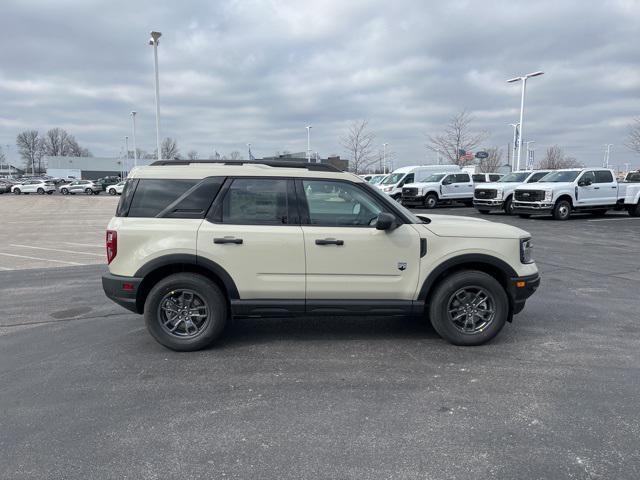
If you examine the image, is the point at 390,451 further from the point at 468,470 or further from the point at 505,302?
the point at 505,302

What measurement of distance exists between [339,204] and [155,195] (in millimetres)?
1821

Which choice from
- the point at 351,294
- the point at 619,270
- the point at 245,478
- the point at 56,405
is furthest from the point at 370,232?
the point at 619,270

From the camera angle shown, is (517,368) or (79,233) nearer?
(517,368)

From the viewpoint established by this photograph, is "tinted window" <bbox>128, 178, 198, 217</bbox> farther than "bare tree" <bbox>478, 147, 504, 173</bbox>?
→ No

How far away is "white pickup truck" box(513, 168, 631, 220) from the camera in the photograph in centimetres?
1906

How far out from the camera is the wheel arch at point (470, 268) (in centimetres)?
477

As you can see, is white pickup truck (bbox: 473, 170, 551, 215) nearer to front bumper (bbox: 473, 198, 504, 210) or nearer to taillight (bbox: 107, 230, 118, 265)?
front bumper (bbox: 473, 198, 504, 210)

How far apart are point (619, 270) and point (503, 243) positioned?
229 inches

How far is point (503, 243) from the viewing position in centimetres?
481

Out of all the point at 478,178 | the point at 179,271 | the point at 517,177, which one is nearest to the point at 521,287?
the point at 179,271

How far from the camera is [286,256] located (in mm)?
4684

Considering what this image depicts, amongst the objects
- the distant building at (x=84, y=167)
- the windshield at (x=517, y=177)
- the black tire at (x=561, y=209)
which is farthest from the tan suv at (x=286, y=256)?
the distant building at (x=84, y=167)

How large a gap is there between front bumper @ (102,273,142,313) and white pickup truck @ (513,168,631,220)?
1784 centimetres

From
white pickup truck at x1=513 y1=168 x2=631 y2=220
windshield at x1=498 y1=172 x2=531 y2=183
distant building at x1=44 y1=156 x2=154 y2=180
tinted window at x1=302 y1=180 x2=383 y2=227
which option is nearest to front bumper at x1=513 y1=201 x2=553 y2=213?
white pickup truck at x1=513 y1=168 x2=631 y2=220
